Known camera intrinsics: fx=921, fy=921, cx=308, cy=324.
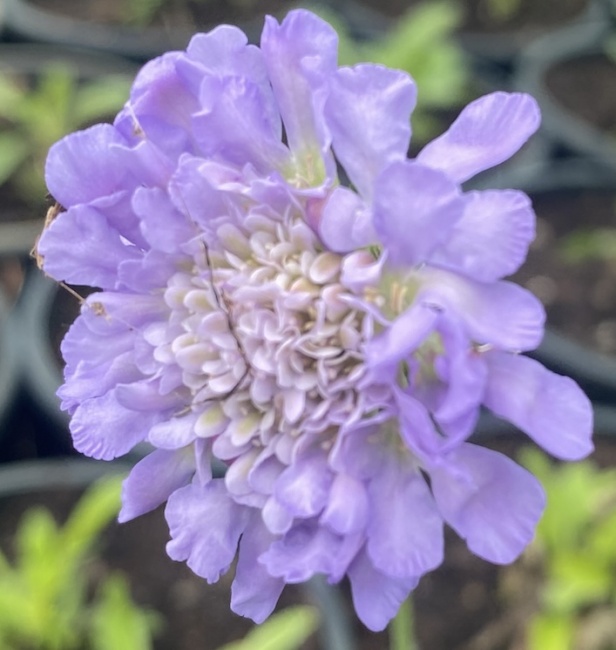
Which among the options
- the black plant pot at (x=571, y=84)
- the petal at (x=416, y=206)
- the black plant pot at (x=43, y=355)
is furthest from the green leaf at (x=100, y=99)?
the petal at (x=416, y=206)

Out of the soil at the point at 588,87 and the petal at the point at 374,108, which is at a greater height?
the petal at the point at 374,108

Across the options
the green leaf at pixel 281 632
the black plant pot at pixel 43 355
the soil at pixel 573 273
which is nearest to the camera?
the green leaf at pixel 281 632

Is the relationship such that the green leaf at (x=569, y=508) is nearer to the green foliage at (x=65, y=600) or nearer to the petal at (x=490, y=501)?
the green foliage at (x=65, y=600)

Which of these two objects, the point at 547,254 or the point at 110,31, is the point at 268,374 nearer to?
the point at 547,254

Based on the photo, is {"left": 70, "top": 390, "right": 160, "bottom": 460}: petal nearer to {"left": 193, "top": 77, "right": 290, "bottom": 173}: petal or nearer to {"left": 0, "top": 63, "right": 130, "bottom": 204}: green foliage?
{"left": 193, "top": 77, "right": 290, "bottom": 173}: petal

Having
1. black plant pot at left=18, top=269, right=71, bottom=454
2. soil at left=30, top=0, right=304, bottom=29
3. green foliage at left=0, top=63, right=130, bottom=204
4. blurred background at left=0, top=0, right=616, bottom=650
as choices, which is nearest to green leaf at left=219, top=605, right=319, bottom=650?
blurred background at left=0, top=0, right=616, bottom=650

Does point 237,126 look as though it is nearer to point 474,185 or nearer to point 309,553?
point 309,553

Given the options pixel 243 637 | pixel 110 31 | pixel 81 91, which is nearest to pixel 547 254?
pixel 243 637

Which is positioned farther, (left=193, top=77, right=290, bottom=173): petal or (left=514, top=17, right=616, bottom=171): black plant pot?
(left=514, top=17, right=616, bottom=171): black plant pot
